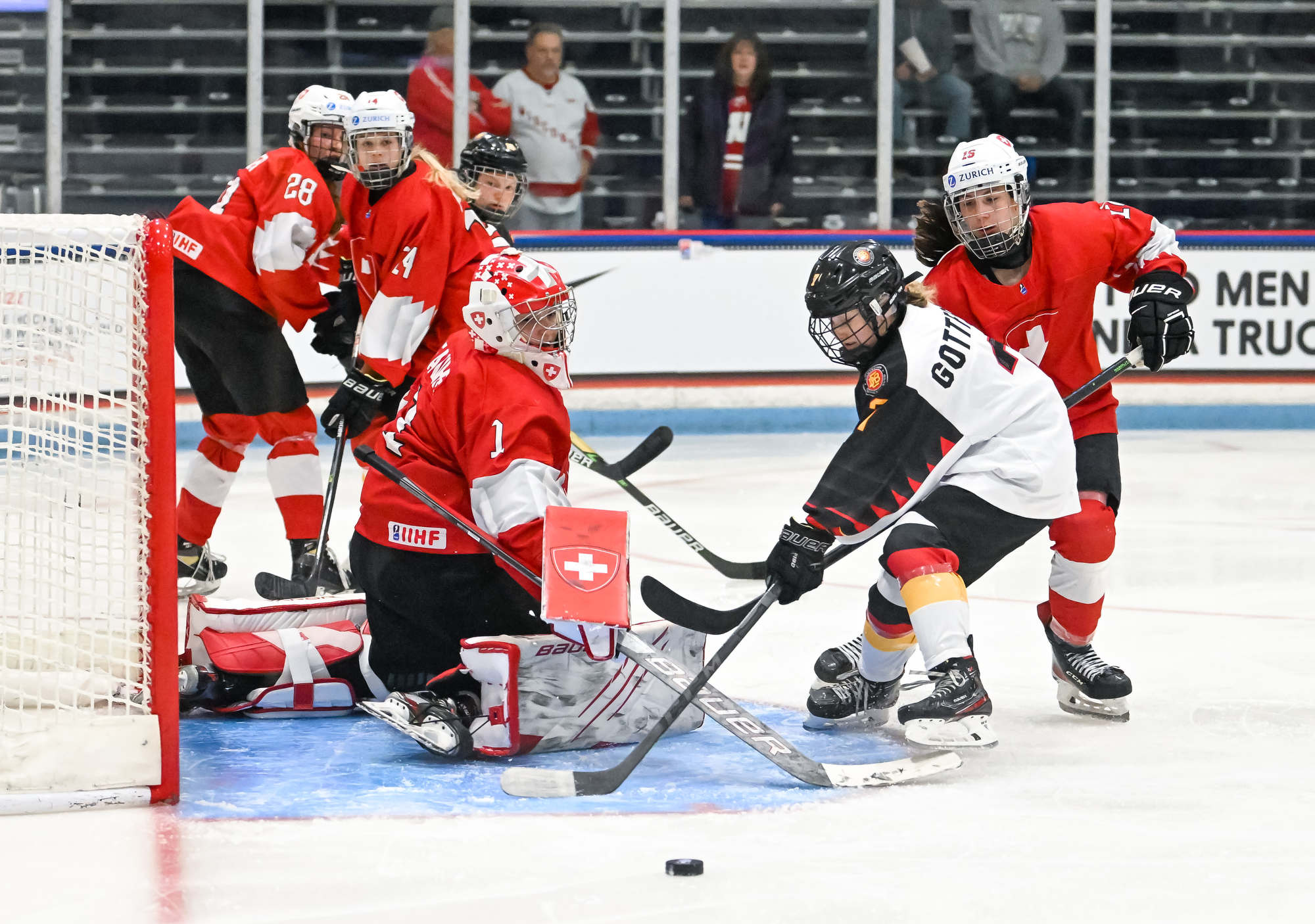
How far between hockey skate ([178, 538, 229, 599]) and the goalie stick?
5.10ft

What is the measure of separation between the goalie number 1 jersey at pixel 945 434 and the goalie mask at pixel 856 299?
3 centimetres

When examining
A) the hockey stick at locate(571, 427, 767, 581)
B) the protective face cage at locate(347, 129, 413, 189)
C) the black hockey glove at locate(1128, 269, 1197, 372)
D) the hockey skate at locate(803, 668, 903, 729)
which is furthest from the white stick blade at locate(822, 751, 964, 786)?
the protective face cage at locate(347, 129, 413, 189)

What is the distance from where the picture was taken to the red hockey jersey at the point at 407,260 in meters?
3.74

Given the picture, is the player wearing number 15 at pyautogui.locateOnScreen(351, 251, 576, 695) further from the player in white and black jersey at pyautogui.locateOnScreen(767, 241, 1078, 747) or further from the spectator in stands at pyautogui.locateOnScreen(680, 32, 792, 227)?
the spectator in stands at pyautogui.locateOnScreen(680, 32, 792, 227)

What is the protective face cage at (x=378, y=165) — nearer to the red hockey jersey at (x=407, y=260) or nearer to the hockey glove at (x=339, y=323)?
the red hockey jersey at (x=407, y=260)

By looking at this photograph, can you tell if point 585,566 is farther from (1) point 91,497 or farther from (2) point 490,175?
(2) point 490,175

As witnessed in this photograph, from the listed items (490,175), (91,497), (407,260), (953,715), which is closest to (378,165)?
(407,260)

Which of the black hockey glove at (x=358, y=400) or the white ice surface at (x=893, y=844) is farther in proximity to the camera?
the black hockey glove at (x=358, y=400)

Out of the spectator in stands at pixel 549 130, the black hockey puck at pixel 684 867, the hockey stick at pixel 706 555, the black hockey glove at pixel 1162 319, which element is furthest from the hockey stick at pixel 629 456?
the spectator in stands at pixel 549 130

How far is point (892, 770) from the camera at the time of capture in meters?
2.62

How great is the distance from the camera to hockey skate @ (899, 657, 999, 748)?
2627 millimetres

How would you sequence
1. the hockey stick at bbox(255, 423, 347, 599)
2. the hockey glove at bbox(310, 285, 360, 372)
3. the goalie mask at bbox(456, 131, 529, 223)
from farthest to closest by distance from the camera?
the hockey glove at bbox(310, 285, 360, 372) < the goalie mask at bbox(456, 131, 529, 223) < the hockey stick at bbox(255, 423, 347, 599)

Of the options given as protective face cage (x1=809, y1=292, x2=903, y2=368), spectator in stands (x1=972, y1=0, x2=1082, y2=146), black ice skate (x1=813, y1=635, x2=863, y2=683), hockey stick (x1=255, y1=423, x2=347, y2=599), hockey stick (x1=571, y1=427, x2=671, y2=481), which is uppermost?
spectator in stands (x1=972, y1=0, x2=1082, y2=146)

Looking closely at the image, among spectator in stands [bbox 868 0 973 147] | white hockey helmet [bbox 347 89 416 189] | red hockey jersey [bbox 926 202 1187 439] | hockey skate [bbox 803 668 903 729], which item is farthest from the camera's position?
spectator in stands [bbox 868 0 973 147]
